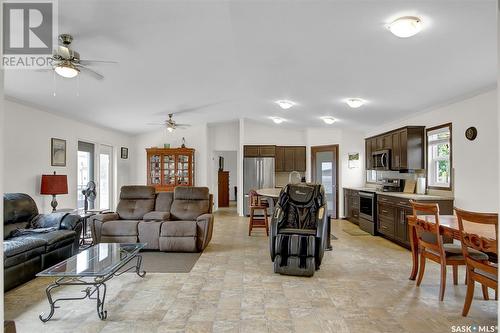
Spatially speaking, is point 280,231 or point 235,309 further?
point 280,231

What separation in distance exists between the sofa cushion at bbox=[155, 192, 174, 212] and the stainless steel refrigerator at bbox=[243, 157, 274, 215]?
327 cm

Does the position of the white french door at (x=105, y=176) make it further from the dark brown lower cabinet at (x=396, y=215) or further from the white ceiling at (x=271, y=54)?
the dark brown lower cabinet at (x=396, y=215)

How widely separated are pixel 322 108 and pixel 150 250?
13.6 feet

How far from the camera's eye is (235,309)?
268 centimetres

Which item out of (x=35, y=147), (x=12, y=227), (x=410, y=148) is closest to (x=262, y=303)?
(x=12, y=227)

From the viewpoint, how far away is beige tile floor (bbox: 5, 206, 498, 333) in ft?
7.89

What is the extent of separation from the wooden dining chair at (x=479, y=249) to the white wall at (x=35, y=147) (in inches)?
200

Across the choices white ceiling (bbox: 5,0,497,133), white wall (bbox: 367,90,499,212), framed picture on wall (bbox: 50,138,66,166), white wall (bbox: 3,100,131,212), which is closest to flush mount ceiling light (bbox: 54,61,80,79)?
white ceiling (bbox: 5,0,497,133)

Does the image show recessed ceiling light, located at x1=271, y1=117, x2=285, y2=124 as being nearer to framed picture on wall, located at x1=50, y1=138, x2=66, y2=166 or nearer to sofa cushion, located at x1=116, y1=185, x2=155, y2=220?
sofa cushion, located at x1=116, y1=185, x2=155, y2=220

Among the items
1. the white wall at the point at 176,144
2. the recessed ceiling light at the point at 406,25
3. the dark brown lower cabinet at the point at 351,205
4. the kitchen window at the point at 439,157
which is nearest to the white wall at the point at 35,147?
the white wall at the point at 176,144

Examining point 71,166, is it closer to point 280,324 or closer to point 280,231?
point 280,231

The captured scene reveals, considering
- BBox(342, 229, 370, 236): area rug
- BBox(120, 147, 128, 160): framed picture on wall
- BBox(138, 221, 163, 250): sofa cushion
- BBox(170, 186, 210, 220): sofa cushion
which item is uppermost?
BBox(120, 147, 128, 160): framed picture on wall

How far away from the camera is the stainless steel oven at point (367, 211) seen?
5867mm

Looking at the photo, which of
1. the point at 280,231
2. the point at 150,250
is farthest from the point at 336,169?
the point at 150,250
